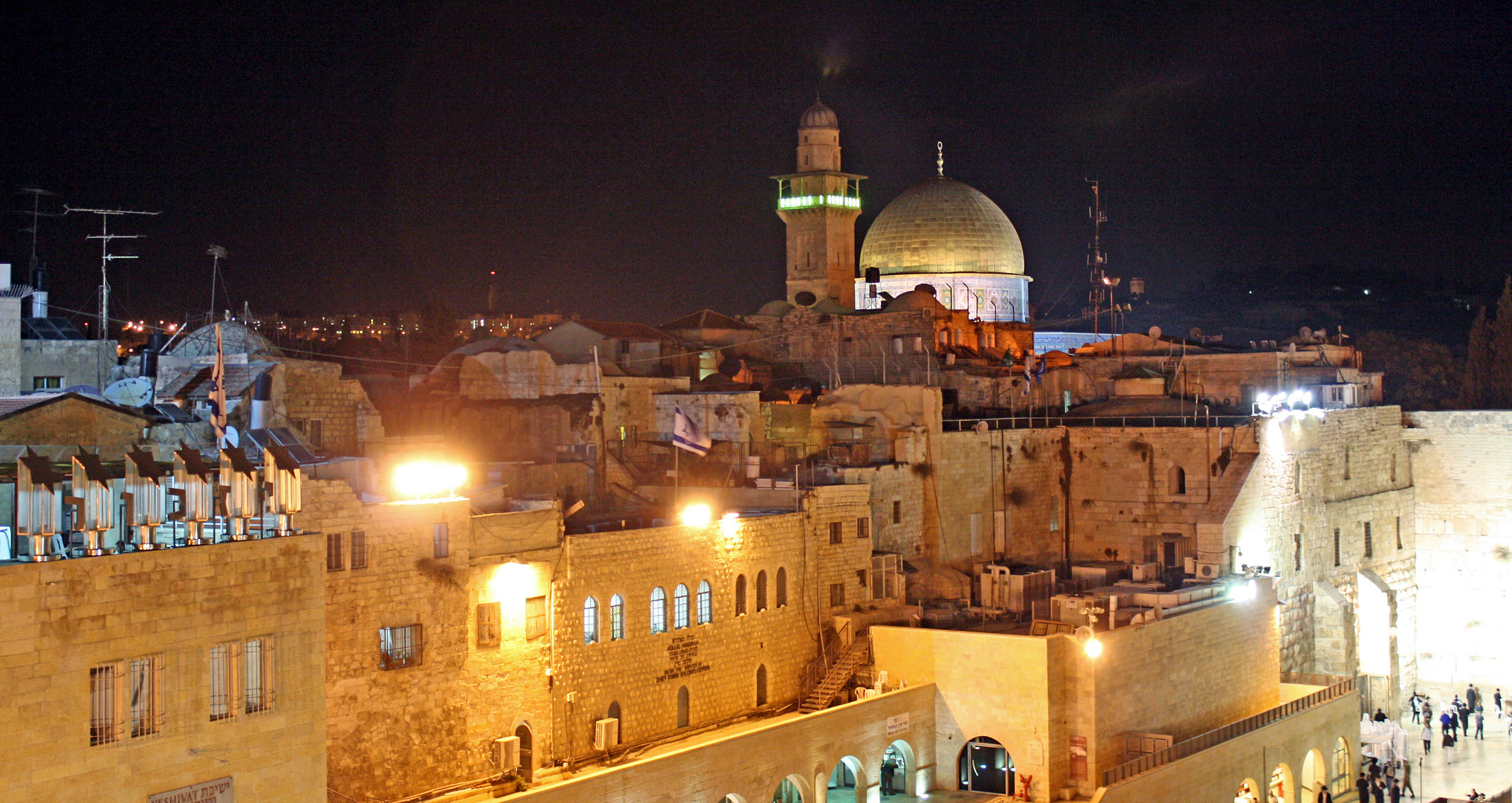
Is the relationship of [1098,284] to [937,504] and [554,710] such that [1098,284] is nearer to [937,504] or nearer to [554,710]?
[937,504]

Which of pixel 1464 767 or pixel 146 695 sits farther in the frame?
pixel 1464 767

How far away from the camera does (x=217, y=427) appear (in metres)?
19.3

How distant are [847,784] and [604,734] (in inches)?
181

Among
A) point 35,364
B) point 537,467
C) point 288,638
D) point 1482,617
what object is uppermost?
point 35,364

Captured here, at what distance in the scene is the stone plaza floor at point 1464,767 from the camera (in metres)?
27.9

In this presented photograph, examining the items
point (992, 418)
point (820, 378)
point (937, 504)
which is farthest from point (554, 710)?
point (820, 378)

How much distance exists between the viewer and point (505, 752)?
20.1 metres

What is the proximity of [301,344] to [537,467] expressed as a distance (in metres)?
21.9

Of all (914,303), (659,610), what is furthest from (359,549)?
(914,303)

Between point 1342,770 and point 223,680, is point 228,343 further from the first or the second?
point 1342,770

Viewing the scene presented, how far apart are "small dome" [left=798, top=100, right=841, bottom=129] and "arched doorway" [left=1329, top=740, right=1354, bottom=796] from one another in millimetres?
22806

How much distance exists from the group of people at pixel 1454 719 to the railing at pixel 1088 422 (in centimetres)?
736

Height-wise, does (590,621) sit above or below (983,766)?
above

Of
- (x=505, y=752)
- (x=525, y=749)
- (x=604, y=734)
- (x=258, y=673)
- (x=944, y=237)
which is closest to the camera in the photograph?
(x=258, y=673)
